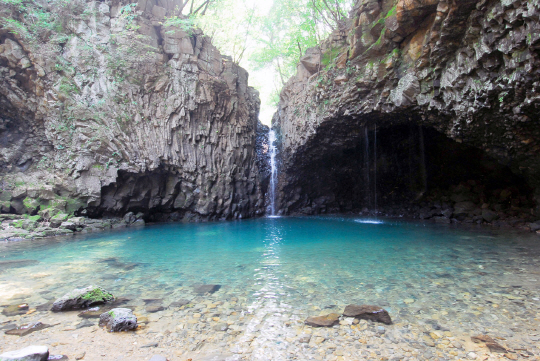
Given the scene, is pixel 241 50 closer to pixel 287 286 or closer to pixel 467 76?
pixel 467 76

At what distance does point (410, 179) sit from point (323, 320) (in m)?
19.0

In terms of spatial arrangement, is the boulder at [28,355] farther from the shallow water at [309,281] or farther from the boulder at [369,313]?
the boulder at [369,313]

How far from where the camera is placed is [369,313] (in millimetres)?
4125

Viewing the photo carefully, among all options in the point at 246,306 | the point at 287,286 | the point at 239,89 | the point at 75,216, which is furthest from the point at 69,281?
the point at 239,89

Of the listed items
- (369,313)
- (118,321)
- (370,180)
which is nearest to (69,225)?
(118,321)

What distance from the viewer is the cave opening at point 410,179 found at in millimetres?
→ 15859

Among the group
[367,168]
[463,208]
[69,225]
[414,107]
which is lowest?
[69,225]

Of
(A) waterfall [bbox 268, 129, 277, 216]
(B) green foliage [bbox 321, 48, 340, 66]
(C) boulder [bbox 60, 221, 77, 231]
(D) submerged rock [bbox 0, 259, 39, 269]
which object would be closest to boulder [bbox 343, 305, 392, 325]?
(D) submerged rock [bbox 0, 259, 39, 269]

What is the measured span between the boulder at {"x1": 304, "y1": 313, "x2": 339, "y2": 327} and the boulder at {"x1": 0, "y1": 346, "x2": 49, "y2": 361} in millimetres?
3083

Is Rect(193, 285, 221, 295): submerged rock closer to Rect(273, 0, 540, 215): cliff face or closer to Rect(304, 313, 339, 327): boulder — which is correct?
Rect(304, 313, 339, 327): boulder

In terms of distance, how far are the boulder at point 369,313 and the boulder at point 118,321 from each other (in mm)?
3058

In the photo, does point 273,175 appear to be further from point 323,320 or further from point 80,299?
point 323,320

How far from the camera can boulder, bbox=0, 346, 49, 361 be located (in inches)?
105

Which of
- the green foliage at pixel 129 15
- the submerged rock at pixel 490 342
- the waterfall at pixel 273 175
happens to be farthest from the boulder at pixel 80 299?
the waterfall at pixel 273 175
